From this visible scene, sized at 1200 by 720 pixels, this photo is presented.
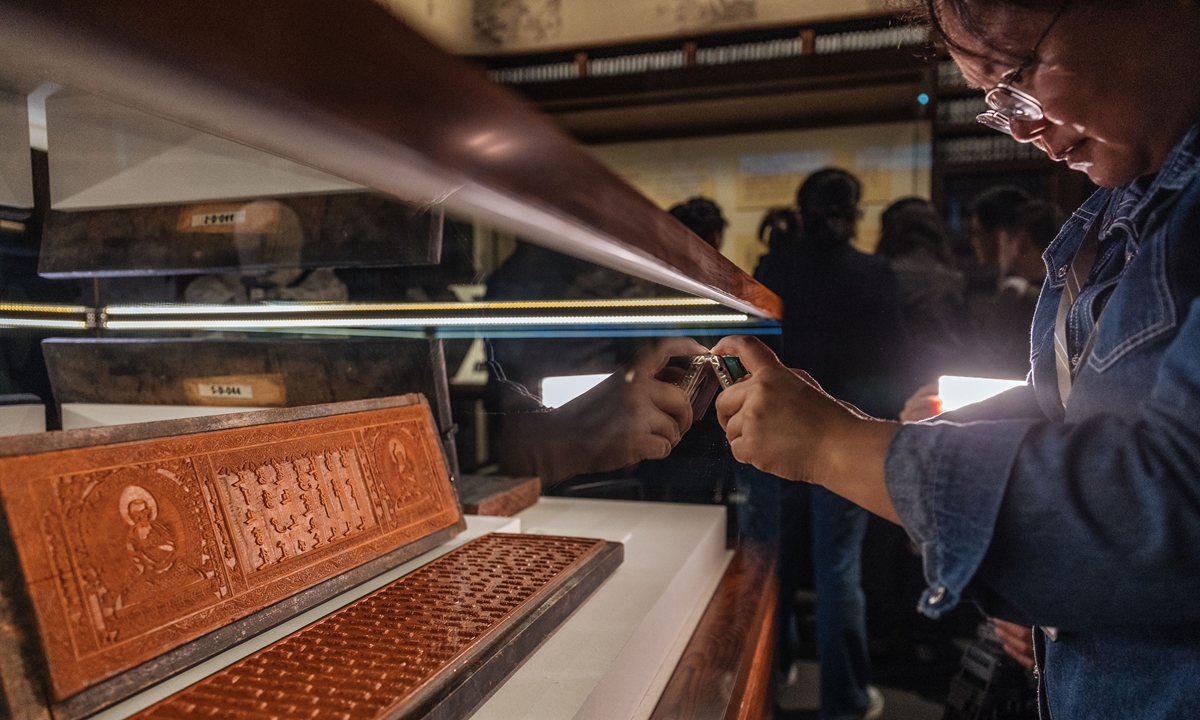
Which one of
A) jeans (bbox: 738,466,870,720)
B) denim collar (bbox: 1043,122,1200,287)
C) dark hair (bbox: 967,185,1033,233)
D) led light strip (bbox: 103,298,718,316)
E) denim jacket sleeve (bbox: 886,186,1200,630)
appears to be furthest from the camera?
dark hair (bbox: 967,185,1033,233)

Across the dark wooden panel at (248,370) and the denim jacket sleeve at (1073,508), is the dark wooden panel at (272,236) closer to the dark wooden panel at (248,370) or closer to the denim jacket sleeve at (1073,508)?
the dark wooden panel at (248,370)

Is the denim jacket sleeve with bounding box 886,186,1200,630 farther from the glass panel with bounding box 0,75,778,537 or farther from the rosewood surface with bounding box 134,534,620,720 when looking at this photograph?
the rosewood surface with bounding box 134,534,620,720

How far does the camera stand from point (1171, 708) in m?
0.61

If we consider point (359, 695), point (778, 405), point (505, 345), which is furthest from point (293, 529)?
point (778, 405)

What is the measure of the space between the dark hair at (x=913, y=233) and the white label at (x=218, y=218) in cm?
201

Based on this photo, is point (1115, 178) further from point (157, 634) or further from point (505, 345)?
point (157, 634)

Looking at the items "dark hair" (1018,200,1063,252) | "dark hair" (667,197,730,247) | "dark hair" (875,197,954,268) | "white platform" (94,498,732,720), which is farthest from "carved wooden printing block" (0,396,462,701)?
"dark hair" (1018,200,1063,252)

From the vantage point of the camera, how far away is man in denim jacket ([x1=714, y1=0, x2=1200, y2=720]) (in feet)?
1.70

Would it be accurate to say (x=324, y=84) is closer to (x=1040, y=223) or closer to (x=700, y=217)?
(x=700, y=217)

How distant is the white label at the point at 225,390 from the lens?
111 centimetres

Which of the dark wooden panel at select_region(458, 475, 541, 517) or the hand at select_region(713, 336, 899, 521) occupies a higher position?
the hand at select_region(713, 336, 899, 521)

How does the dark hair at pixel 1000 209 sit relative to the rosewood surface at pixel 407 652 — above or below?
above

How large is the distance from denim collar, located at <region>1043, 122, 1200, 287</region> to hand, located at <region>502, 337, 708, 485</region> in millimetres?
437

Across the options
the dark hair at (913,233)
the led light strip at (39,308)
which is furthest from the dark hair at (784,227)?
the led light strip at (39,308)
